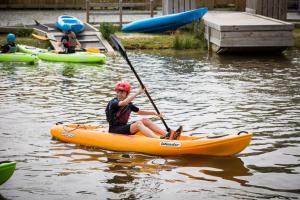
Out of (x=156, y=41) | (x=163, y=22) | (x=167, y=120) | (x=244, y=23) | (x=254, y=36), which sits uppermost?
(x=244, y=23)

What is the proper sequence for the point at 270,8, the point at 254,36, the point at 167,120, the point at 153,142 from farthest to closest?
1. the point at 270,8
2. the point at 254,36
3. the point at 167,120
4. the point at 153,142

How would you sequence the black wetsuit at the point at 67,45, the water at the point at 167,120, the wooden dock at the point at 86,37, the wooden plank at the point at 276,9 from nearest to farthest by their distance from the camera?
the water at the point at 167,120
the black wetsuit at the point at 67,45
the wooden dock at the point at 86,37
the wooden plank at the point at 276,9

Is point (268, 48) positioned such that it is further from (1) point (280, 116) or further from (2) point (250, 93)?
(1) point (280, 116)

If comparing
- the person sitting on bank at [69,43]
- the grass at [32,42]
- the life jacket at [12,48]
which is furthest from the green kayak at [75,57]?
the grass at [32,42]

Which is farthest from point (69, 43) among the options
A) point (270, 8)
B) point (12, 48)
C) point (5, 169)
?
point (5, 169)

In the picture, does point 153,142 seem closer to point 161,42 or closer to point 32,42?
point 161,42

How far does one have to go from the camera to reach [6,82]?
1761cm

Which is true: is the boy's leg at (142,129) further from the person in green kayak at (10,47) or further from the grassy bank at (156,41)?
the grassy bank at (156,41)

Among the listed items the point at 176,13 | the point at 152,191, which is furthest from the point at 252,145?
the point at 176,13

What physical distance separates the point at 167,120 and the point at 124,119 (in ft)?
6.62

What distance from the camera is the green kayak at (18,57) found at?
20625mm

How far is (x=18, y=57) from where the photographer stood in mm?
20797

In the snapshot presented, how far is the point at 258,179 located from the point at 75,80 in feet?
30.9

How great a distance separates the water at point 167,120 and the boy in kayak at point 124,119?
0.45m
